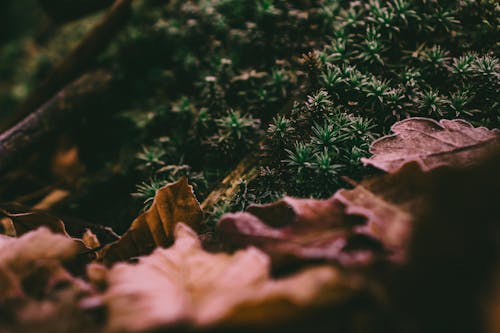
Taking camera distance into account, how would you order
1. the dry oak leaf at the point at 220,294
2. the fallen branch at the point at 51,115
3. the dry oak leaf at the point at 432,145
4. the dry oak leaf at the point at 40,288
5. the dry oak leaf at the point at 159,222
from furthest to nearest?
the fallen branch at the point at 51,115
the dry oak leaf at the point at 159,222
the dry oak leaf at the point at 432,145
the dry oak leaf at the point at 40,288
the dry oak leaf at the point at 220,294

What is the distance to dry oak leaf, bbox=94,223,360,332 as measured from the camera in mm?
913

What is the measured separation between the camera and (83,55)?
2.62 metres

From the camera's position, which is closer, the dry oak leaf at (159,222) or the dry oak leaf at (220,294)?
the dry oak leaf at (220,294)

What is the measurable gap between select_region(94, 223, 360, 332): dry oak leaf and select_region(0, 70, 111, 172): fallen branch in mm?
1373

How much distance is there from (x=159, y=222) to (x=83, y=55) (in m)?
1.63

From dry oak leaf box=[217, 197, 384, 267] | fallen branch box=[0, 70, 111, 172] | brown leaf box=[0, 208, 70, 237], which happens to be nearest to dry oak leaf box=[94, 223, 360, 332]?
dry oak leaf box=[217, 197, 384, 267]

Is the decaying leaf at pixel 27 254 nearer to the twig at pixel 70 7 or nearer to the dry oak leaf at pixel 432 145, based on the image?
the dry oak leaf at pixel 432 145

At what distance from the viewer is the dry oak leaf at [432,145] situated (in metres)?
1.36

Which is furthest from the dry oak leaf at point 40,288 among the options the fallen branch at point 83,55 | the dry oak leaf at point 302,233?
the fallen branch at point 83,55

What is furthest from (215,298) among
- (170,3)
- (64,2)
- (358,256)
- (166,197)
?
(64,2)

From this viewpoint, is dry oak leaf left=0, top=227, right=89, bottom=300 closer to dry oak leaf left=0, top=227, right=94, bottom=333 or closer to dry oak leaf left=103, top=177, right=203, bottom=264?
Result: dry oak leaf left=0, top=227, right=94, bottom=333

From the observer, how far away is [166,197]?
1544 mm

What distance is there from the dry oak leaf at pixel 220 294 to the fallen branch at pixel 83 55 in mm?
1853

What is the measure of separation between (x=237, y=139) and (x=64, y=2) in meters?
1.81
